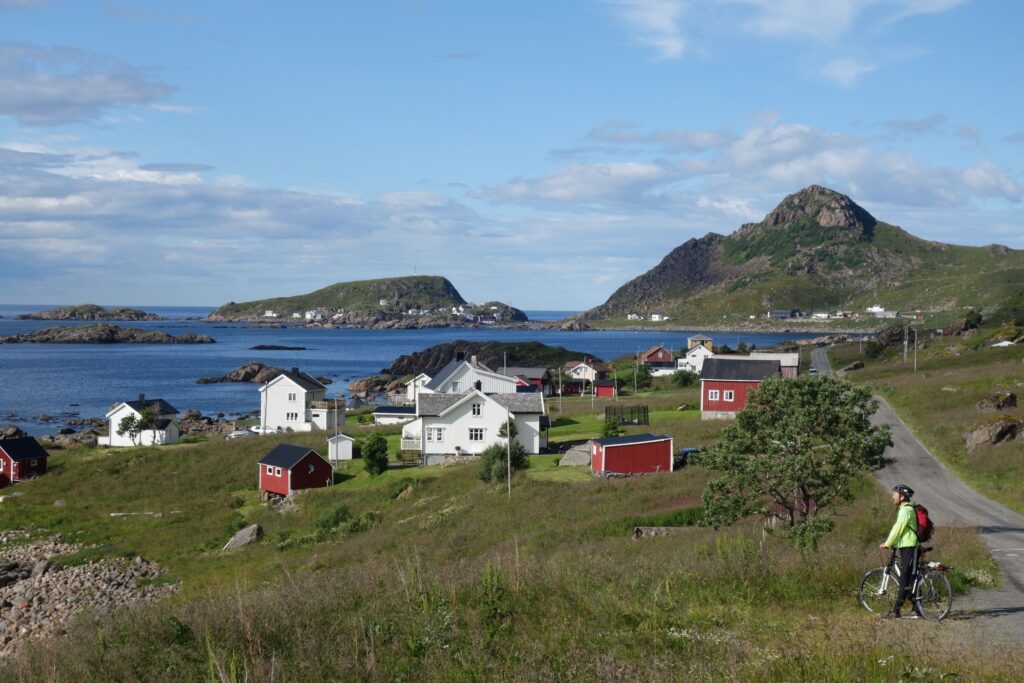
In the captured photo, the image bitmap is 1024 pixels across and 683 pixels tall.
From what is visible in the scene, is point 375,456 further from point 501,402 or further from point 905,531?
point 905,531

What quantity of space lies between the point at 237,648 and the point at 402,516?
2646 cm

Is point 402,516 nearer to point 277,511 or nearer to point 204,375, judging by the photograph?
point 277,511

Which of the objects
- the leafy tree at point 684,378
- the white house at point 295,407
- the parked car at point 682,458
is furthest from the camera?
the leafy tree at point 684,378

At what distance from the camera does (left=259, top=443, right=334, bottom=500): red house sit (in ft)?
149

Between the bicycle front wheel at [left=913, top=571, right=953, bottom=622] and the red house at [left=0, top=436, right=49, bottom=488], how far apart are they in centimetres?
5488

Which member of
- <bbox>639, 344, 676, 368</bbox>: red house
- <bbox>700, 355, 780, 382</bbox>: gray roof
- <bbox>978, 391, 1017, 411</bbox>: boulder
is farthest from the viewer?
<bbox>639, 344, 676, 368</bbox>: red house

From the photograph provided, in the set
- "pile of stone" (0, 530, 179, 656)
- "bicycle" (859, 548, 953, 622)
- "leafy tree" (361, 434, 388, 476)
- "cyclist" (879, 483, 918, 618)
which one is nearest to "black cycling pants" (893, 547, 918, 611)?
"cyclist" (879, 483, 918, 618)

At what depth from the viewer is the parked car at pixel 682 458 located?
4200 cm

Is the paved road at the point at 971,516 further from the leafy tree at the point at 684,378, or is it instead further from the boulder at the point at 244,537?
the leafy tree at the point at 684,378

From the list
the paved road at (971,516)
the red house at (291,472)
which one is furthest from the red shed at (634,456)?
the red house at (291,472)

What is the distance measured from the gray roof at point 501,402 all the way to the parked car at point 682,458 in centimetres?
889

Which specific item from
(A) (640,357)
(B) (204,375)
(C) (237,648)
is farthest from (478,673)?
(B) (204,375)

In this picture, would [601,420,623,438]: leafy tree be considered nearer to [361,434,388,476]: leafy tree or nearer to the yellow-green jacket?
[361,434,388,476]: leafy tree

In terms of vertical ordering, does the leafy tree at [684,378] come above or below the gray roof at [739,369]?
below
